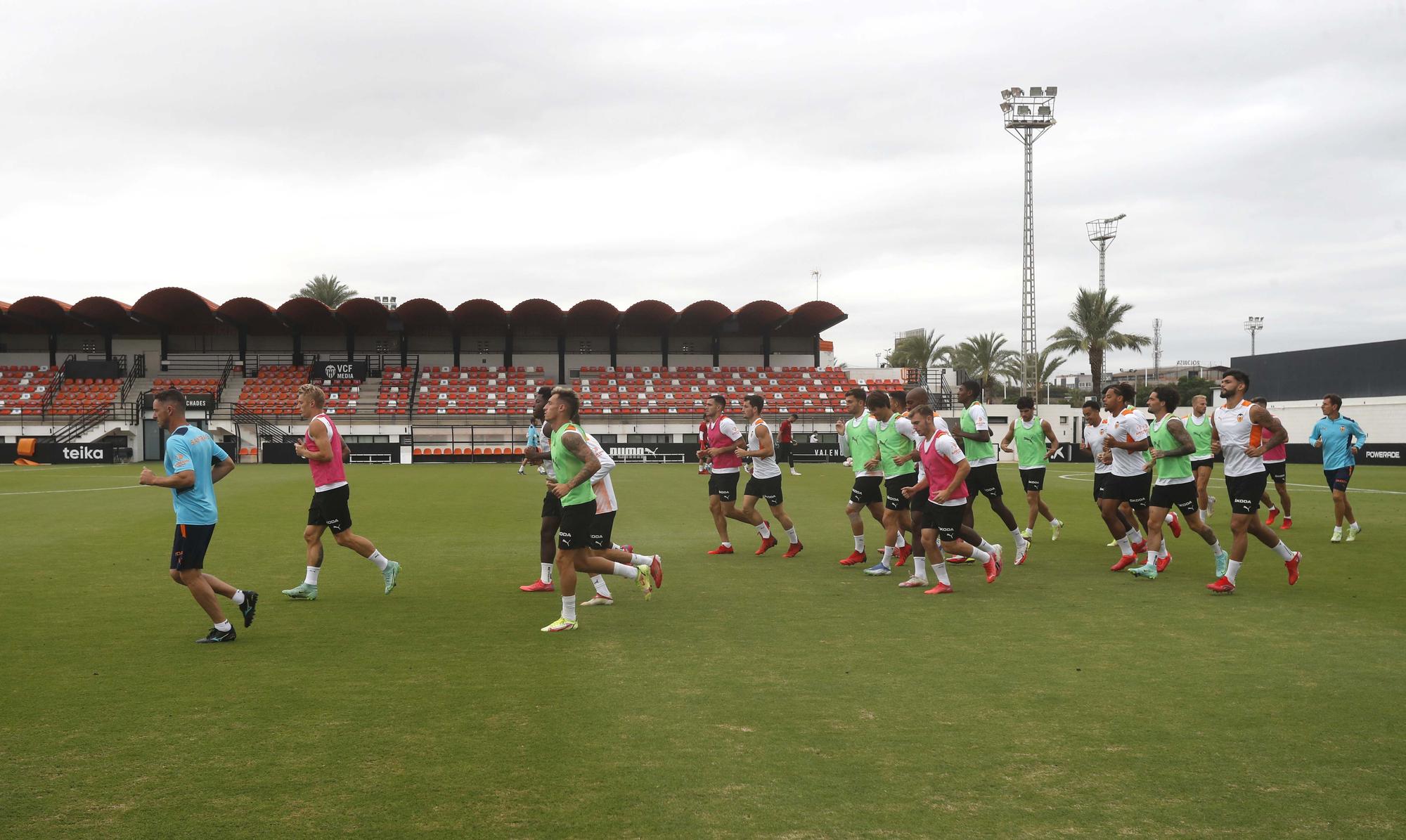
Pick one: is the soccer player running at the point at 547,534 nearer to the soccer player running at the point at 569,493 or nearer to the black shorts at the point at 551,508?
the black shorts at the point at 551,508

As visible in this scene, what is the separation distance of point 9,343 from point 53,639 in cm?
6389

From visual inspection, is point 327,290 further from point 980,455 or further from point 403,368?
point 980,455

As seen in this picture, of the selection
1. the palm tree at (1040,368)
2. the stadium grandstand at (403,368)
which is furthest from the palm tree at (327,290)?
the palm tree at (1040,368)

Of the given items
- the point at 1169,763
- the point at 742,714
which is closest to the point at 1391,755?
the point at 1169,763

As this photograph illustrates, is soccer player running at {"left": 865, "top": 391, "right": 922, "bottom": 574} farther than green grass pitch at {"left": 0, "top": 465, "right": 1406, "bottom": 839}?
Yes

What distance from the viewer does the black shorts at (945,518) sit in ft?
31.8

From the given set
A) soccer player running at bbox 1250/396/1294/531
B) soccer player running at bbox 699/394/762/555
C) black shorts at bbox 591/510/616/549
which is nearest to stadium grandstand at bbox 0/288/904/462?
soccer player running at bbox 1250/396/1294/531

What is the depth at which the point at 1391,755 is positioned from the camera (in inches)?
191

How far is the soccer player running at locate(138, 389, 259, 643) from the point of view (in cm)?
721

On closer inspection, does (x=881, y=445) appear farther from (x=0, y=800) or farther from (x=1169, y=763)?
(x=0, y=800)

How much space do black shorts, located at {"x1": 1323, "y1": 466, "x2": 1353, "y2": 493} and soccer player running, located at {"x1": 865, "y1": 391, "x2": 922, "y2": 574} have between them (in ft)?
24.4

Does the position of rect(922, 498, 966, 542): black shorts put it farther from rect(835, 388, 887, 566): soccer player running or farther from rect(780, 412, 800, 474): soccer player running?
rect(780, 412, 800, 474): soccer player running

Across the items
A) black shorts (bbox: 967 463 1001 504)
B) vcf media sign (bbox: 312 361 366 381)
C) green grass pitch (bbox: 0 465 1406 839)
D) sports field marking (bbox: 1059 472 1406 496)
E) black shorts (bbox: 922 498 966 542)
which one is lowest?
sports field marking (bbox: 1059 472 1406 496)

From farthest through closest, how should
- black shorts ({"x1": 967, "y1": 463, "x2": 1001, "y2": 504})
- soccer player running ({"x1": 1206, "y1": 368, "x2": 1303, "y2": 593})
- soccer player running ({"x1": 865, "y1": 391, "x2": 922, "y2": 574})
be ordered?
black shorts ({"x1": 967, "y1": 463, "x2": 1001, "y2": 504}), soccer player running ({"x1": 865, "y1": 391, "x2": 922, "y2": 574}), soccer player running ({"x1": 1206, "y1": 368, "x2": 1303, "y2": 593})
